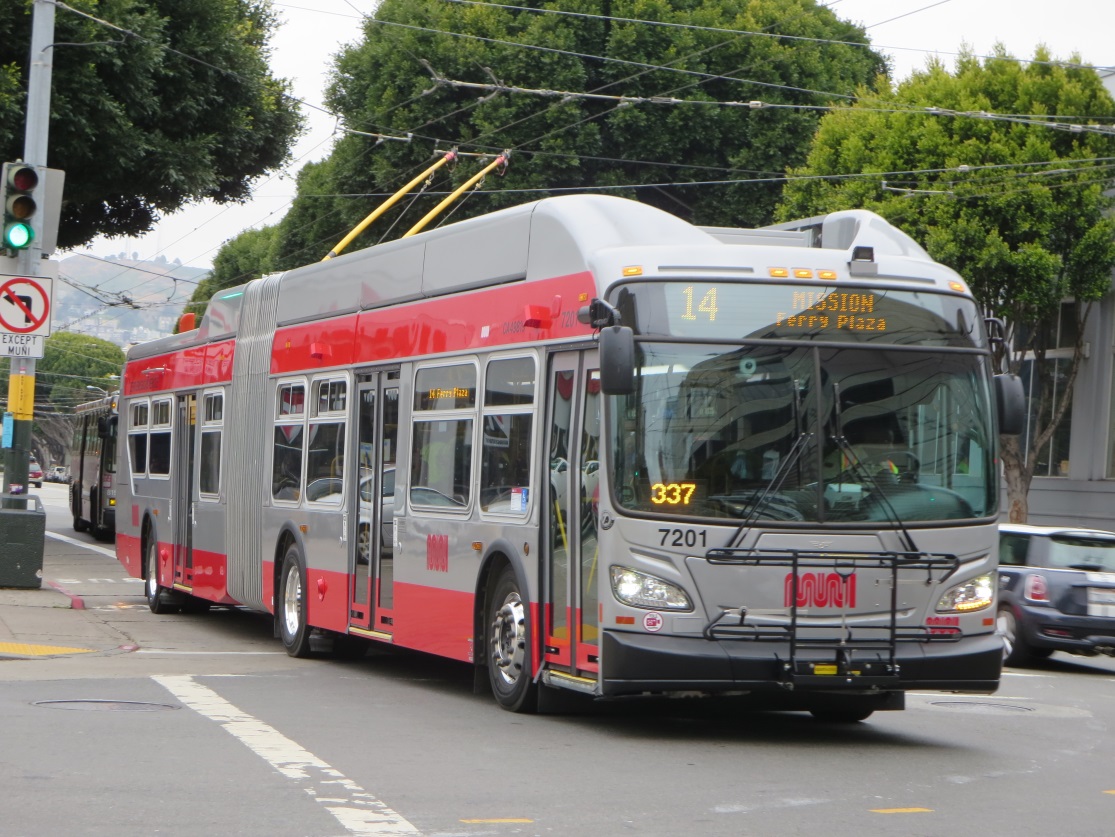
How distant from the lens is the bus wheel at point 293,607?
47.7 ft

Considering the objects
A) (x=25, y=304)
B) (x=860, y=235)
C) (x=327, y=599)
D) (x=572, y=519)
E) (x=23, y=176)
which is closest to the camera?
(x=572, y=519)

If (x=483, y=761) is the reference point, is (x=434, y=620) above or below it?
above

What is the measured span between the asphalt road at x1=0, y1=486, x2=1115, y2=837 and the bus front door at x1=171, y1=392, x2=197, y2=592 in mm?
4359

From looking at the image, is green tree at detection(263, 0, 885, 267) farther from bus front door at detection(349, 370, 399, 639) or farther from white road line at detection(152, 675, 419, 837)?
white road line at detection(152, 675, 419, 837)

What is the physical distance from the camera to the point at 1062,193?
28.6 m

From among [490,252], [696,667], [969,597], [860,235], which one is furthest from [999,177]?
[696,667]

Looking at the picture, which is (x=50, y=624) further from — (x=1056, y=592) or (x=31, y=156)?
(x=1056, y=592)

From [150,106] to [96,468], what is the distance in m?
11.8

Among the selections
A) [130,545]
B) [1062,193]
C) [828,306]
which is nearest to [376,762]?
[828,306]

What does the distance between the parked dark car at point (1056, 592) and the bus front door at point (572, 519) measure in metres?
7.97

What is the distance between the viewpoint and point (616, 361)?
9203 millimetres

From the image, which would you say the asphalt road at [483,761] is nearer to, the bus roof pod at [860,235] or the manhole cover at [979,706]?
the manhole cover at [979,706]

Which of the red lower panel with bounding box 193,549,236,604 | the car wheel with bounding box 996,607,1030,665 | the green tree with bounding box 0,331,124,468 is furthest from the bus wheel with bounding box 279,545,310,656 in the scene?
the green tree with bounding box 0,331,124,468

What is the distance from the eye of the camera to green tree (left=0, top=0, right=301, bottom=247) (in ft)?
81.9
